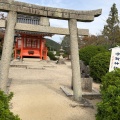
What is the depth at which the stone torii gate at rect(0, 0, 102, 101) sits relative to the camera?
5406mm

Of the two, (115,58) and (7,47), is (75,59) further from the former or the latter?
(7,47)

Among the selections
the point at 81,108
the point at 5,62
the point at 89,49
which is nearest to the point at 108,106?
the point at 81,108

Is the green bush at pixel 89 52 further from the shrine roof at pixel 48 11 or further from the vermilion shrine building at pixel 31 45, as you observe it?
the vermilion shrine building at pixel 31 45

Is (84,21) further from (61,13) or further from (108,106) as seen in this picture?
(108,106)

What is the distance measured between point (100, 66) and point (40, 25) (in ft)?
15.8

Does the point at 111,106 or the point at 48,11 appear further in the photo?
the point at 48,11

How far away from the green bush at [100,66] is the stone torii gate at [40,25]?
3.56 metres

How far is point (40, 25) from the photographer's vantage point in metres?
5.70

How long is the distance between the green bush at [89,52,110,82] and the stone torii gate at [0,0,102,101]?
11.7ft

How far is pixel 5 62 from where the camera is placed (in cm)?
545

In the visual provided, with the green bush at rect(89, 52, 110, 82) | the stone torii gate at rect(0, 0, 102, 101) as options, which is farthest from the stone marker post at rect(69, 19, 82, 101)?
the green bush at rect(89, 52, 110, 82)

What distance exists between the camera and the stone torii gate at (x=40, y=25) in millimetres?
5406

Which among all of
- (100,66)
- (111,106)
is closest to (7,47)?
(111,106)

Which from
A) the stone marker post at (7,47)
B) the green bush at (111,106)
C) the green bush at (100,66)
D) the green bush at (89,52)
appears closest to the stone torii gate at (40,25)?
the stone marker post at (7,47)
